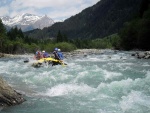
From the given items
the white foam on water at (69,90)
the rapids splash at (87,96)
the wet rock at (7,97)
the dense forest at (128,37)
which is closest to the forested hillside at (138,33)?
the dense forest at (128,37)

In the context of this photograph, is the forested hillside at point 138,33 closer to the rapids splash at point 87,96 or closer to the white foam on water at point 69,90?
the rapids splash at point 87,96

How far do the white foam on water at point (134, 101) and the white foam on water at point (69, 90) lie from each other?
8.02 feet

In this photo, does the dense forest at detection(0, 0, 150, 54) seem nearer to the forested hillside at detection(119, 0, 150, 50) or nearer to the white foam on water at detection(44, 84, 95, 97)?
the forested hillside at detection(119, 0, 150, 50)

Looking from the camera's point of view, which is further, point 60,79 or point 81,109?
point 60,79

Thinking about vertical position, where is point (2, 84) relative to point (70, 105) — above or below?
above

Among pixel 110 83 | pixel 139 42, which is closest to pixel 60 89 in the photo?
pixel 110 83

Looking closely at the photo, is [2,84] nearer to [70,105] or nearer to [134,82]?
[70,105]

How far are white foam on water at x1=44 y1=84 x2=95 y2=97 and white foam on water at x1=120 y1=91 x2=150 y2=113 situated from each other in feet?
8.02

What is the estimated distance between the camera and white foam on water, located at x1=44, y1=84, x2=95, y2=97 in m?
15.3

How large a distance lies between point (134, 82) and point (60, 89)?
4.41 metres

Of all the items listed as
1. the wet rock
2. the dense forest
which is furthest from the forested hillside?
the wet rock

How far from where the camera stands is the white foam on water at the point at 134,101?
39.7ft

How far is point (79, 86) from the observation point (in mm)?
16938

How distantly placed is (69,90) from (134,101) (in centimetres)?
427
